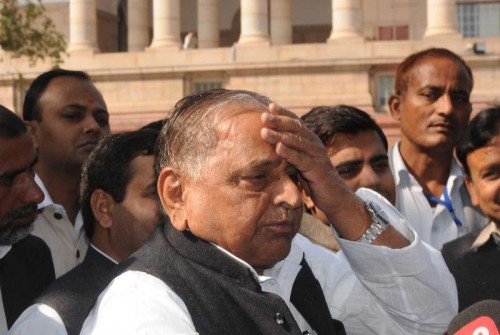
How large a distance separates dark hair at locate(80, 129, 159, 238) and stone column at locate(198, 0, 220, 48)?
38.6 meters

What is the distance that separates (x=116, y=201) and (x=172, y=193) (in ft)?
6.62

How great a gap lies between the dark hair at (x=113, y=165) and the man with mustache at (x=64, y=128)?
146 cm

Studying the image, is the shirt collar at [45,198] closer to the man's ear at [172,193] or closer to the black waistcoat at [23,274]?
the black waistcoat at [23,274]

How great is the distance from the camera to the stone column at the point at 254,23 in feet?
131

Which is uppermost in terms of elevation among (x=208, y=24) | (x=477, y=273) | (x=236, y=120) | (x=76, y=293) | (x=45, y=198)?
(x=208, y=24)

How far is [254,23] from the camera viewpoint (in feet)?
135

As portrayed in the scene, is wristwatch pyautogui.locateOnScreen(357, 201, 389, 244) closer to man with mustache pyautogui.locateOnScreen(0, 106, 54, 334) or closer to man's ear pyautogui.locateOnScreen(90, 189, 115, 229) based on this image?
man's ear pyautogui.locateOnScreen(90, 189, 115, 229)

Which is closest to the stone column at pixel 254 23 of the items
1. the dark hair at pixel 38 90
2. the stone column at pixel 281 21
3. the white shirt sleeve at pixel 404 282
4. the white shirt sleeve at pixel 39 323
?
the stone column at pixel 281 21

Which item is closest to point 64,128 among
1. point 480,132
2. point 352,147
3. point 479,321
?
point 352,147

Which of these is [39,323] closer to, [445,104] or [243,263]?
[243,263]

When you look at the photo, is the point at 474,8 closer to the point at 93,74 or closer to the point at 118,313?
the point at 93,74

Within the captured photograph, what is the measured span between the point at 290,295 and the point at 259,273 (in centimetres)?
14

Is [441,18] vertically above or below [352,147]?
above

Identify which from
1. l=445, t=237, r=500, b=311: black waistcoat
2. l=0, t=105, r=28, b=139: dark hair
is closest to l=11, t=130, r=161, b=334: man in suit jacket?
l=0, t=105, r=28, b=139: dark hair
